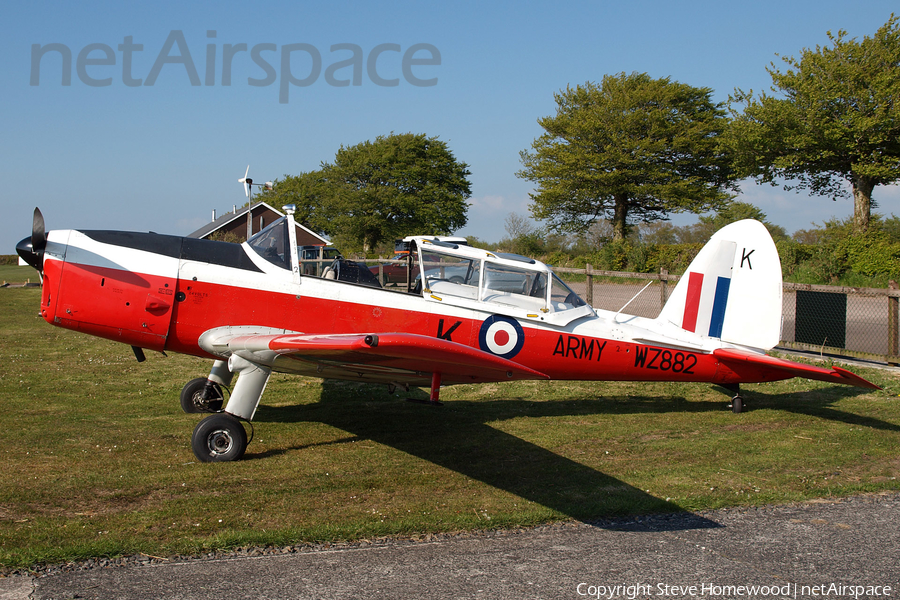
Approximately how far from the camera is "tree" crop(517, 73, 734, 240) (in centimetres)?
4031

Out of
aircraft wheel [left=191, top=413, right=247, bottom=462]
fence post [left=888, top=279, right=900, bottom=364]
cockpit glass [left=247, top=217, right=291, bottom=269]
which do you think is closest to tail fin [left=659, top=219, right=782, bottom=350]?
fence post [left=888, top=279, right=900, bottom=364]

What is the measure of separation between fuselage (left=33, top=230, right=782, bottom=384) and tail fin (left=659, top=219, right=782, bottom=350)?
170 centimetres

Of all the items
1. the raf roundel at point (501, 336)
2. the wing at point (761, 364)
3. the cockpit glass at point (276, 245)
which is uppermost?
the cockpit glass at point (276, 245)

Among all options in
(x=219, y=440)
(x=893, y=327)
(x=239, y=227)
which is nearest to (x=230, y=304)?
(x=219, y=440)

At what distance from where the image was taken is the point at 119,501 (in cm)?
467

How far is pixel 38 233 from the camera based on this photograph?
5762 mm

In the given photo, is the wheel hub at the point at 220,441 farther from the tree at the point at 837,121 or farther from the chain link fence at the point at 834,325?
the tree at the point at 837,121

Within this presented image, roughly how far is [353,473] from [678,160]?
1610 inches

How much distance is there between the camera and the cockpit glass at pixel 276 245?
249 inches

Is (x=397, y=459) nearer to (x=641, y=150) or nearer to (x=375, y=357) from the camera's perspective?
(x=375, y=357)

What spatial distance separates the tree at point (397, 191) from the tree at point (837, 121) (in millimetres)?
32158

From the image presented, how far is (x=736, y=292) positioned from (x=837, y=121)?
82.9ft

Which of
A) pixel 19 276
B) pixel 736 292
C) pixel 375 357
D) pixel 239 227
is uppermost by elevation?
pixel 239 227

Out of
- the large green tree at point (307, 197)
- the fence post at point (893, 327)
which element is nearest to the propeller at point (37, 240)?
the fence post at point (893, 327)
